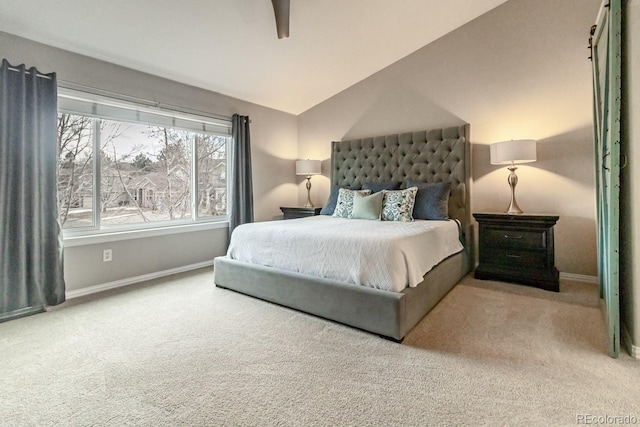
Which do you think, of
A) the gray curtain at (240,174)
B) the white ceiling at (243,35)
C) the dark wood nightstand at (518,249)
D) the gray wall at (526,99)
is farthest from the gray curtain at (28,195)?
the dark wood nightstand at (518,249)

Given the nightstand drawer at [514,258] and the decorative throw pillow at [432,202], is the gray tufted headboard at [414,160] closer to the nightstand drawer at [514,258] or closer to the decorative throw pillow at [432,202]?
the decorative throw pillow at [432,202]

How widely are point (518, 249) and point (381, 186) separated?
168 centimetres

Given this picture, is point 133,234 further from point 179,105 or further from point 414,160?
point 414,160

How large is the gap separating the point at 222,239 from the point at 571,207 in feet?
14.0

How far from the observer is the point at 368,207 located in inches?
135

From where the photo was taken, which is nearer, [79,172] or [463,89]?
[79,172]

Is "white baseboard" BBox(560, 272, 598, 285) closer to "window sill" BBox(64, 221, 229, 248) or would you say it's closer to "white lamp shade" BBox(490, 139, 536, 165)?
"white lamp shade" BBox(490, 139, 536, 165)

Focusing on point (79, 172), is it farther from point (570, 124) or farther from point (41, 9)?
point (570, 124)

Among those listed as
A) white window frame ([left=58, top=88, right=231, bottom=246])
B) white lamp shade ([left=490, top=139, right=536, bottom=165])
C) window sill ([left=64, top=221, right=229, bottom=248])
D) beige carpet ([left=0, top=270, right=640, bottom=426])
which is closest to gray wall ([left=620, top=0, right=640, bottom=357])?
beige carpet ([left=0, top=270, right=640, bottom=426])

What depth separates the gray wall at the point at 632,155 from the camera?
1658 mm

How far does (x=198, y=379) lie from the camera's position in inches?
63.0

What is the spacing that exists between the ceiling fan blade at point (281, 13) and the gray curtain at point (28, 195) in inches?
81.3

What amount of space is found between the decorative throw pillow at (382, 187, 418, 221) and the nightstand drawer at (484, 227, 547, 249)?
2.79 feet

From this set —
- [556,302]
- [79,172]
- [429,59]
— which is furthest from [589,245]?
[79,172]
